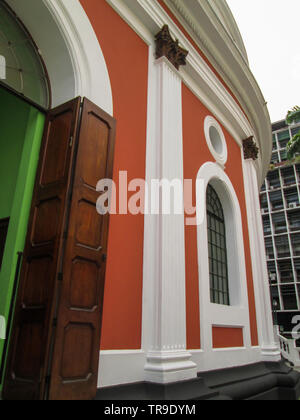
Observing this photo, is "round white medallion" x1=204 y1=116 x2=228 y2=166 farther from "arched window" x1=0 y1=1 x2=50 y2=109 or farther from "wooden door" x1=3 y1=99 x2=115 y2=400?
"arched window" x1=0 y1=1 x2=50 y2=109

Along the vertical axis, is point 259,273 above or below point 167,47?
below

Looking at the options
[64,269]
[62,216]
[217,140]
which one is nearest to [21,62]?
[62,216]

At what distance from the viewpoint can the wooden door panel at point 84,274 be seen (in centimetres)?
297

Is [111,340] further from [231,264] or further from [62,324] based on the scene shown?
[231,264]

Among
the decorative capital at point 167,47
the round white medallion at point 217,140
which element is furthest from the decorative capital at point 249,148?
the decorative capital at point 167,47

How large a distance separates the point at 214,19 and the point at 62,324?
6245 mm

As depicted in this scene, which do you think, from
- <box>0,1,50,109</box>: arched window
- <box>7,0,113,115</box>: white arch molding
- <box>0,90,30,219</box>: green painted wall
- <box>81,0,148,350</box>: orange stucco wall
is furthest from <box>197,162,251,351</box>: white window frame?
<box>0,1,50,109</box>: arched window

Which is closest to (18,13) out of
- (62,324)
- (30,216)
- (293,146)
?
(30,216)

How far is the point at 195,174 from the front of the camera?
19.8 ft

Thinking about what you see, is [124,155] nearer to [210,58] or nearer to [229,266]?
[229,266]

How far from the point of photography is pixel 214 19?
6.65 m

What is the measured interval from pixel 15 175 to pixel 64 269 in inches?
78.4

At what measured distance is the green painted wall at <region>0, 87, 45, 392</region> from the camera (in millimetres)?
3510

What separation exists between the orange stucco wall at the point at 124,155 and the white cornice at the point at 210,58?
38 cm
